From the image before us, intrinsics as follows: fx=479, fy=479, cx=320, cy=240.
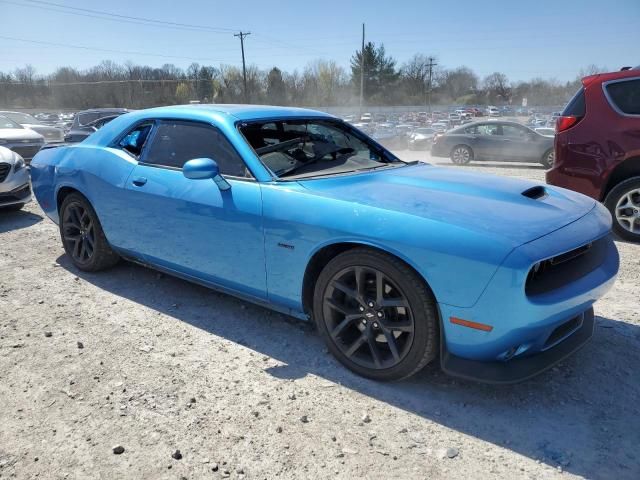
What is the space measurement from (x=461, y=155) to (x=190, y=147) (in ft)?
39.0

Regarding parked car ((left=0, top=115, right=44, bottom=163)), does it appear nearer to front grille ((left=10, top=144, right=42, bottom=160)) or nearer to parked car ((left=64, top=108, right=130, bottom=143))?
front grille ((left=10, top=144, right=42, bottom=160))

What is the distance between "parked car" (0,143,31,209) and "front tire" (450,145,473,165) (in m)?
11.1

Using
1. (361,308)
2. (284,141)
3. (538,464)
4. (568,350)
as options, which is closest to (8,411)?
(361,308)

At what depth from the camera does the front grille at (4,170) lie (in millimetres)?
6375

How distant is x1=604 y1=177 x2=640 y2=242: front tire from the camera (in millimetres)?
4980

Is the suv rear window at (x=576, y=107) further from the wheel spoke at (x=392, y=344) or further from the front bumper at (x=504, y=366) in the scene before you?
the wheel spoke at (x=392, y=344)

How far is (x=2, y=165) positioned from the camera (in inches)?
252

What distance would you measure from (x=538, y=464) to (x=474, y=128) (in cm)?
1312

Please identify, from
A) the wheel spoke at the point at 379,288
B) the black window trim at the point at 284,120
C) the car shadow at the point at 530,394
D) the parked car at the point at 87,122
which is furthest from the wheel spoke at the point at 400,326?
the parked car at the point at 87,122

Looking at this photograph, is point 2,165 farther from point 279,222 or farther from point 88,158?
point 279,222

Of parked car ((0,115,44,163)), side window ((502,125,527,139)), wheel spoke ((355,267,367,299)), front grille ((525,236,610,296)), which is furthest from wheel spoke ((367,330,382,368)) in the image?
side window ((502,125,527,139))

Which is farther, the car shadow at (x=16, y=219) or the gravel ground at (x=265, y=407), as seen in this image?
the car shadow at (x=16, y=219)

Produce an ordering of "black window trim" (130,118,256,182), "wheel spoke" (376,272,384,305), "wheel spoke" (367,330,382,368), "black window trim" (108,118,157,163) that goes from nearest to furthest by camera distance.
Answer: "wheel spoke" (376,272,384,305), "wheel spoke" (367,330,382,368), "black window trim" (130,118,256,182), "black window trim" (108,118,157,163)

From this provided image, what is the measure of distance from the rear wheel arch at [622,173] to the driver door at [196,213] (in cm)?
408
